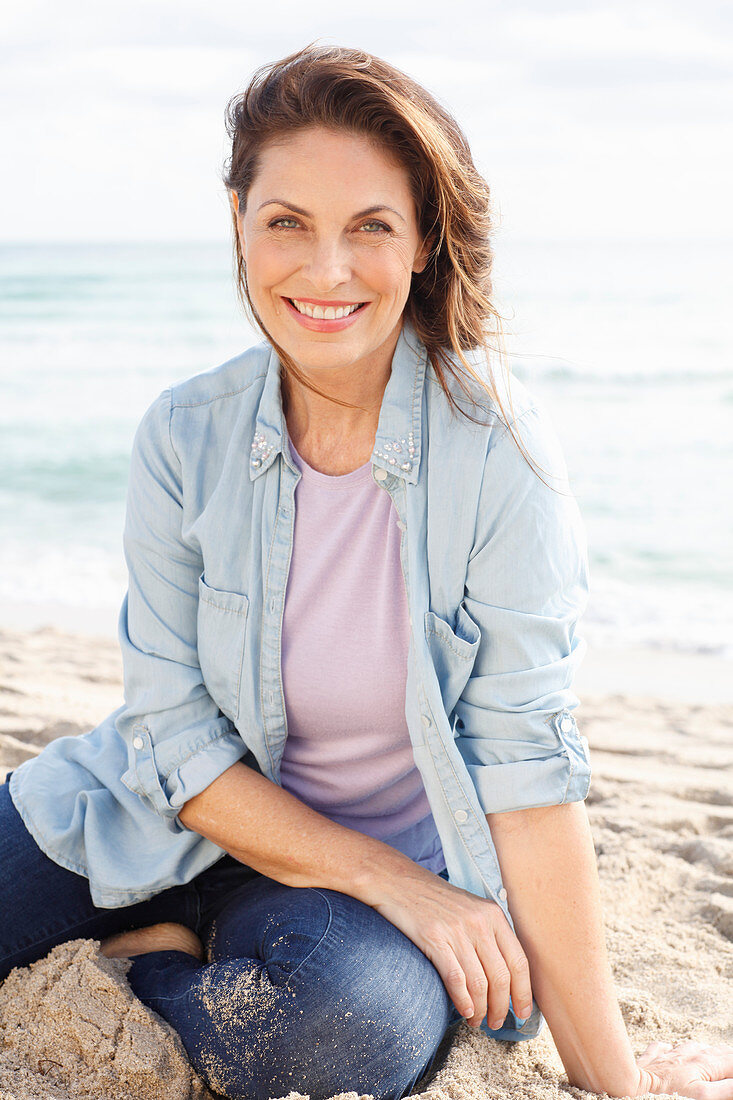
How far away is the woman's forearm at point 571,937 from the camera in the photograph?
1.68m

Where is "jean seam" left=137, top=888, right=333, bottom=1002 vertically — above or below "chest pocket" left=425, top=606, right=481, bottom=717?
below

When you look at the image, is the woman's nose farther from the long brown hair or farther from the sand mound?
the sand mound

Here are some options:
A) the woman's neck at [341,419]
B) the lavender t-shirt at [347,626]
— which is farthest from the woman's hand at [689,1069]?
the woman's neck at [341,419]

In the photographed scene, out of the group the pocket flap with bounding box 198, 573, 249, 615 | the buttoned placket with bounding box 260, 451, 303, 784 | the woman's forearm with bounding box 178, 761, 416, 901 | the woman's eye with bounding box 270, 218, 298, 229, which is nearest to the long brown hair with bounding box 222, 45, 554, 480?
the woman's eye with bounding box 270, 218, 298, 229

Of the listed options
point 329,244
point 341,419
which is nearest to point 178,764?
point 341,419

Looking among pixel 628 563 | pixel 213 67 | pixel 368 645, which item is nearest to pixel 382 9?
pixel 213 67

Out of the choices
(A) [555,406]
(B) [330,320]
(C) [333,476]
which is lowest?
(C) [333,476]

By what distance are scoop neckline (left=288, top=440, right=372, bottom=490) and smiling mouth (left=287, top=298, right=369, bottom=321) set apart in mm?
275

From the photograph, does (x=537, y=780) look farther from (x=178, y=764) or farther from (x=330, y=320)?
(x=330, y=320)

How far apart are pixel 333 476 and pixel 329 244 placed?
449 millimetres

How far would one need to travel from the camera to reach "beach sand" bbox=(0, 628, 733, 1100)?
1.68 meters

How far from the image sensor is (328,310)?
1.75 metres

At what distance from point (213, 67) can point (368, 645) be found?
88.6ft

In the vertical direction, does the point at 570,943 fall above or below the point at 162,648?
below
